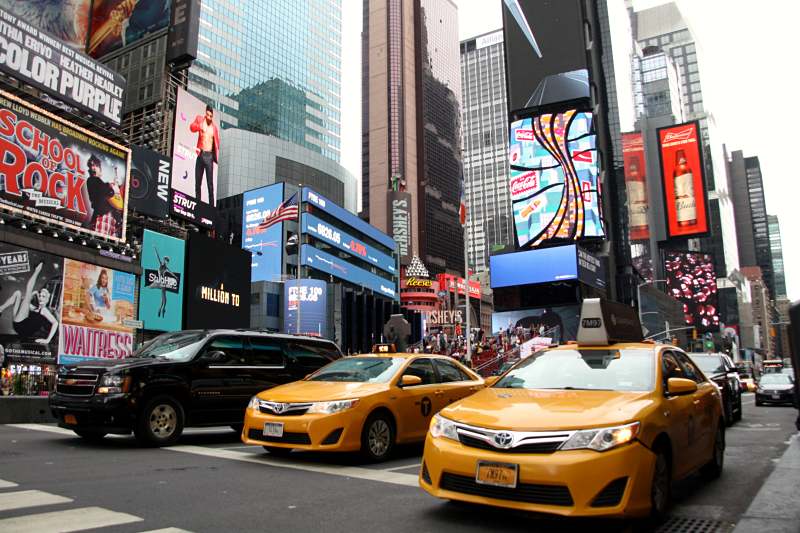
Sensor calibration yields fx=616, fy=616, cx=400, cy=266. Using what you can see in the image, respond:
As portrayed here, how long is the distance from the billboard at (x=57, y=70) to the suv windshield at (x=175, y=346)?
2823cm

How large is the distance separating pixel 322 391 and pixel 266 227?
73722mm

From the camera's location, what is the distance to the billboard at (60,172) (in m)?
28.8

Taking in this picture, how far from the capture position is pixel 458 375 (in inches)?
397

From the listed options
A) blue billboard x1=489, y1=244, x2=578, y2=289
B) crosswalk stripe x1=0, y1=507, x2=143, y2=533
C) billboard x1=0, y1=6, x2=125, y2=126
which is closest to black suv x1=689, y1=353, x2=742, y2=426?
crosswalk stripe x1=0, y1=507, x2=143, y2=533

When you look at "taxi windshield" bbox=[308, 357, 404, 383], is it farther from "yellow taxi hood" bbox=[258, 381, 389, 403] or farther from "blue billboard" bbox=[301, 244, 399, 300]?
"blue billboard" bbox=[301, 244, 399, 300]

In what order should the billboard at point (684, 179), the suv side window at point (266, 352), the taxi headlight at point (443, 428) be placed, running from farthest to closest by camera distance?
the billboard at point (684, 179) < the suv side window at point (266, 352) < the taxi headlight at point (443, 428)

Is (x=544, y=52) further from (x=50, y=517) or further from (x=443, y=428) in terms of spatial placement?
(x=50, y=517)

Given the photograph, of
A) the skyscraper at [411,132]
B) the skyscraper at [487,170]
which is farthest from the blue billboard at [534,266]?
the skyscraper at [487,170]

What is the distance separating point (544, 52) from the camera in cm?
7112

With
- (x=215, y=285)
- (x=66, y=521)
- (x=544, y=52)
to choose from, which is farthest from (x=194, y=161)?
(x=66, y=521)

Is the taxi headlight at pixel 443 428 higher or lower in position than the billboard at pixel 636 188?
lower

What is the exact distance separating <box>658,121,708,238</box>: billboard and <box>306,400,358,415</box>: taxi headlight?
102 metres

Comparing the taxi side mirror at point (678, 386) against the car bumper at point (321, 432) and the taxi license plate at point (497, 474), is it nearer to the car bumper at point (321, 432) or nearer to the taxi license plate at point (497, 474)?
the taxi license plate at point (497, 474)

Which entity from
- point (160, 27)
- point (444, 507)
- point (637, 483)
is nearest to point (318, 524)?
point (444, 507)
